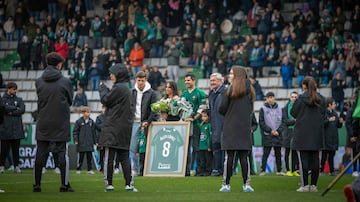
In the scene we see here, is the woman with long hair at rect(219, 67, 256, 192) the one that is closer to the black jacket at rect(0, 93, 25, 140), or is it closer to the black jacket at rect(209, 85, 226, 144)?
the black jacket at rect(209, 85, 226, 144)

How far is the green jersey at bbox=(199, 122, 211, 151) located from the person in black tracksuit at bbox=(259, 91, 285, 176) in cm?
221

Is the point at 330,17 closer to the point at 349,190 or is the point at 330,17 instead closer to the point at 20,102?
the point at 20,102

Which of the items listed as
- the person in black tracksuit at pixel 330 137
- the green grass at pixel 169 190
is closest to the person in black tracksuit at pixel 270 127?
the person in black tracksuit at pixel 330 137

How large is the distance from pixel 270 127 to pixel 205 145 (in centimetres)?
262

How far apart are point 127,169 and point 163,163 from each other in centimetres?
539

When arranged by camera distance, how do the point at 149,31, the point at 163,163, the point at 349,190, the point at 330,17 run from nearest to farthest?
the point at 349,190, the point at 163,163, the point at 330,17, the point at 149,31

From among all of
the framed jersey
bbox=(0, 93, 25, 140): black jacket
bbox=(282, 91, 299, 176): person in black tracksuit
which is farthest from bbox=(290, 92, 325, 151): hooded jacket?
bbox=(0, 93, 25, 140): black jacket

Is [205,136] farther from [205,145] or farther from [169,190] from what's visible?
[169,190]

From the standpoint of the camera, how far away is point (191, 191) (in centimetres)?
1761

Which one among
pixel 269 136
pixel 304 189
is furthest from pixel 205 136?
pixel 304 189

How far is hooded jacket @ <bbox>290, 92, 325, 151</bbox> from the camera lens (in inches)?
694

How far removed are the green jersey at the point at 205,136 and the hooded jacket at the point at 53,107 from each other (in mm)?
7125

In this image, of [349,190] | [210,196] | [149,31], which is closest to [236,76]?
[210,196]

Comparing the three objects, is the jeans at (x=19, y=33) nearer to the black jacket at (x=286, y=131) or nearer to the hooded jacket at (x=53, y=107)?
the black jacket at (x=286, y=131)
